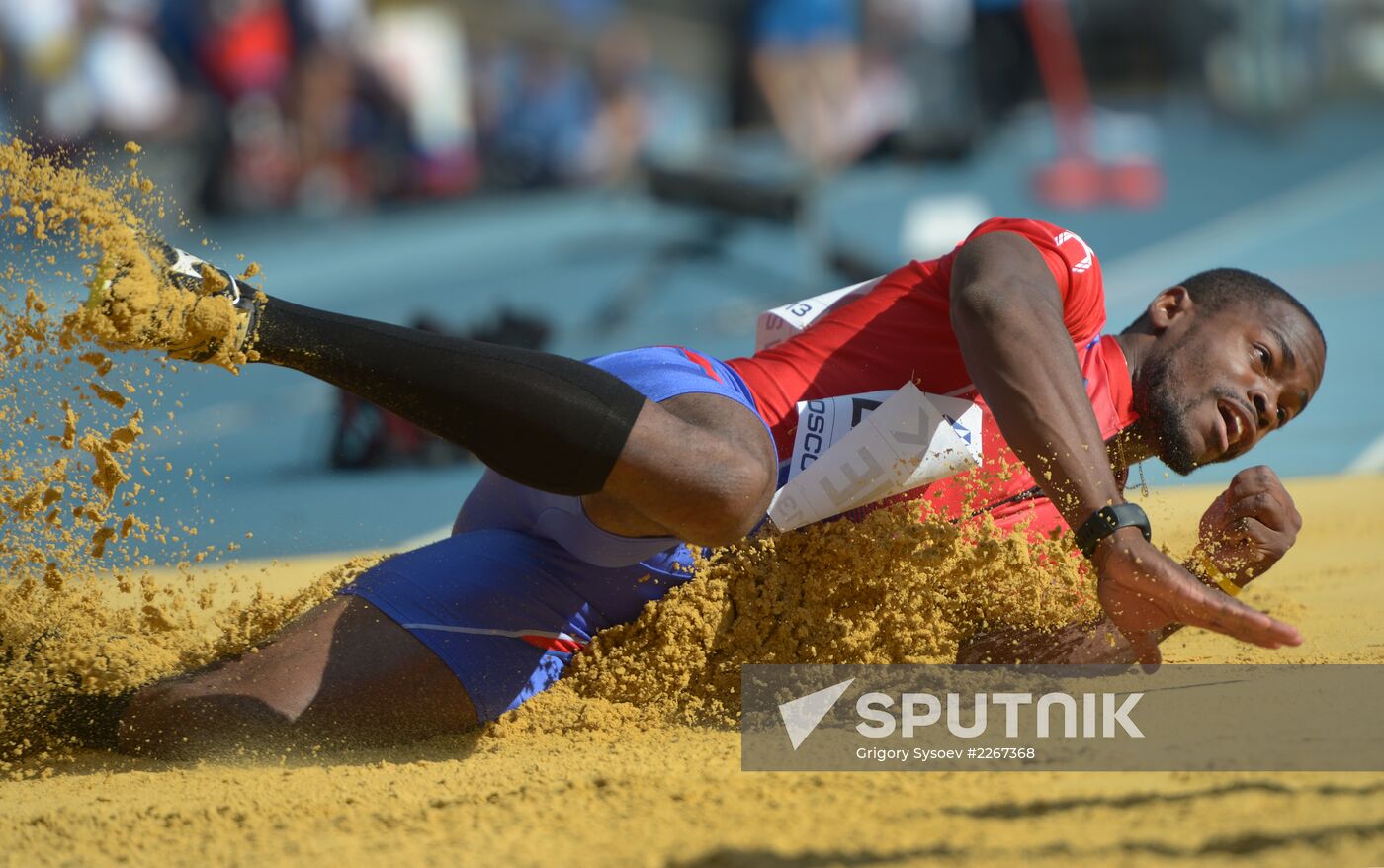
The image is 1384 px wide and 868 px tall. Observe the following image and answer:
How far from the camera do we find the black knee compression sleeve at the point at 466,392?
237 cm

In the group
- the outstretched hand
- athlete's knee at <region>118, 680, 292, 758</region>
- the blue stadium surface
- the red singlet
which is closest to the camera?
the outstretched hand

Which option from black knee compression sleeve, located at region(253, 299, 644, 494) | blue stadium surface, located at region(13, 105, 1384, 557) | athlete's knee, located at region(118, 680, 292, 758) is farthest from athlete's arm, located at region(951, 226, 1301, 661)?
blue stadium surface, located at region(13, 105, 1384, 557)

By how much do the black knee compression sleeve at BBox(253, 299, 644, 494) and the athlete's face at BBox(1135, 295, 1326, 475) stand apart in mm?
1194

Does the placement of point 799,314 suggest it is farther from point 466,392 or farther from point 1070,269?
point 466,392

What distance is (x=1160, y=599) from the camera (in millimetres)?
2293

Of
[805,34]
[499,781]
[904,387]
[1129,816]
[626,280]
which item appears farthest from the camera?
[805,34]

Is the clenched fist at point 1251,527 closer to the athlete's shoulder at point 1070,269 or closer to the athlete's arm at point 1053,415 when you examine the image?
the athlete's arm at point 1053,415

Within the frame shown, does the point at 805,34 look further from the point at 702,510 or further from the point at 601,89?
the point at 702,510

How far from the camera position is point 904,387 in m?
2.82

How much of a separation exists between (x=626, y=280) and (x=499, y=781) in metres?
8.19

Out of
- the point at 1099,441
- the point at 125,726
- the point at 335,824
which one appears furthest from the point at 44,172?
the point at 1099,441

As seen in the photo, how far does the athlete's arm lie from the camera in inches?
90.6

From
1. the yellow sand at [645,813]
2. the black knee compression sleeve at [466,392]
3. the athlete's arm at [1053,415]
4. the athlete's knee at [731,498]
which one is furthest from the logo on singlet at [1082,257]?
the yellow sand at [645,813]

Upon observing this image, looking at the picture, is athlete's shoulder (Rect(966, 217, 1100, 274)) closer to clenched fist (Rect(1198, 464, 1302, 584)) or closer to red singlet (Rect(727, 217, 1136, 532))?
red singlet (Rect(727, 217, 1136, 532))
